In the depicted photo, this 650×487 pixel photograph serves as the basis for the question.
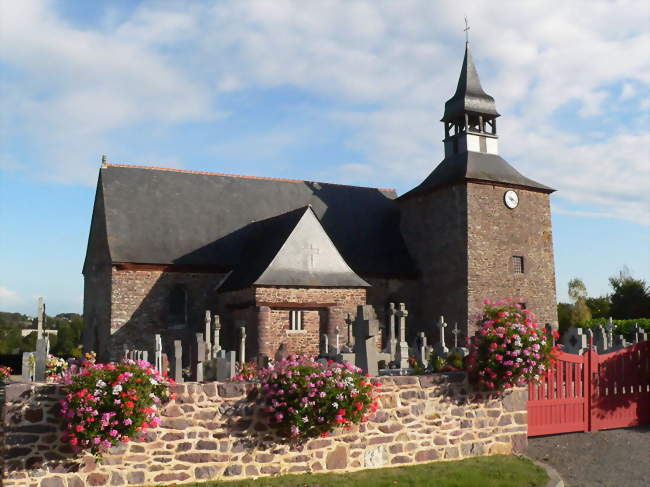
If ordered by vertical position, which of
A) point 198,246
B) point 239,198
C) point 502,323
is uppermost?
point 239,198

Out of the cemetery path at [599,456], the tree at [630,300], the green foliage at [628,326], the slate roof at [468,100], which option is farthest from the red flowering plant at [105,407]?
the tree at [630,300]

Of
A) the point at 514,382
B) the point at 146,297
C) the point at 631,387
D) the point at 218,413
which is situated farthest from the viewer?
the point at 146,297

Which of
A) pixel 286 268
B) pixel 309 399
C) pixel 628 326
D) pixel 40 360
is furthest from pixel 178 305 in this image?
pixel 628 326

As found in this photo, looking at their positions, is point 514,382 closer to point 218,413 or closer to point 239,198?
point 218,413

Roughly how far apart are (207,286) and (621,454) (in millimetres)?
17815

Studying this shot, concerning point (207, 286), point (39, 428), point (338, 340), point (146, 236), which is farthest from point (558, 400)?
point (146, 236)

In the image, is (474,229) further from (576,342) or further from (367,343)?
(367,343)

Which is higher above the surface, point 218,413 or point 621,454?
point 218,413

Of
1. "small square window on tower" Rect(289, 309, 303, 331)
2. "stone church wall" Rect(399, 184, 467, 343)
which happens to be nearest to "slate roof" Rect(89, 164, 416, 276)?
"stone church wall" Rect(399, 184, 467, 343)

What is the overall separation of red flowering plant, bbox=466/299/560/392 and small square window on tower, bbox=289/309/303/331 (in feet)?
40.5

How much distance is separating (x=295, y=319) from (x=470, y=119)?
507 inches

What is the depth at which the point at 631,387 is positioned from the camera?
13.4 metres

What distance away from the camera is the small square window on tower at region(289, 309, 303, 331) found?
22.9 metres

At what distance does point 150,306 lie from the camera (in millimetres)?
25125
